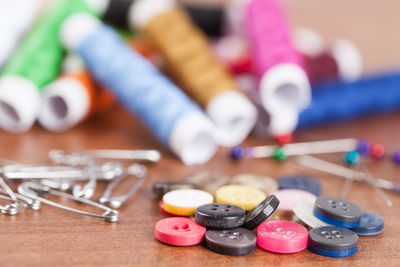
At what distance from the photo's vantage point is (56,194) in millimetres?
1199

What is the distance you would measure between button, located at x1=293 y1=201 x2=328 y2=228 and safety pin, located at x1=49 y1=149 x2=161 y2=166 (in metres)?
0.47

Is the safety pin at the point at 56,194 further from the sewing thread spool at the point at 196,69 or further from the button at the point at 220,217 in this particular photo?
the sewing thread spool at the point at 196,69

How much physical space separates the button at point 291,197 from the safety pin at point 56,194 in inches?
13.8

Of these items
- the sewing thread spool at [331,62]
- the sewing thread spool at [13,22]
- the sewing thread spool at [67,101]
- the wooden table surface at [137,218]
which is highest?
the sewing thread spool at [13,22]

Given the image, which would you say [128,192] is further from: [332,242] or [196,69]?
[196,69]

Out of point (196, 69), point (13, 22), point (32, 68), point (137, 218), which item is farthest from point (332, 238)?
point (13, 22)

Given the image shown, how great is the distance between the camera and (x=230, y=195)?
3.71 feet

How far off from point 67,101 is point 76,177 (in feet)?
1.45

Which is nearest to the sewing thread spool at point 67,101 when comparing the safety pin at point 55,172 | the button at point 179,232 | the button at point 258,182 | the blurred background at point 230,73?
the blurred background at point 230,73

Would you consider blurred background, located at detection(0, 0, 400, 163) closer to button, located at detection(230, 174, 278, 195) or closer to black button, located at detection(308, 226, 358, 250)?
button, located at detection(230, 174, 278, 195)

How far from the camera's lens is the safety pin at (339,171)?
1357mm

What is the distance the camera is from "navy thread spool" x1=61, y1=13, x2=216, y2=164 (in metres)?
1.48

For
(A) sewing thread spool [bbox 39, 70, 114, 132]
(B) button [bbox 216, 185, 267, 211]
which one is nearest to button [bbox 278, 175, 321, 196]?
A: (B) button [bbox 216, 185, 267, 211]

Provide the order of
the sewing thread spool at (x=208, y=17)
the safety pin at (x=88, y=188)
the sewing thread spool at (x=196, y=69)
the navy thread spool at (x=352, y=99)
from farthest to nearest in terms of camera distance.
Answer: the sewing thread spool at (x=208, y=17) → the navy thread spool at (x=352, y=99) → the sewing thread spool at (x=196, y=69) → the safety pin at (x=88, y=188)
